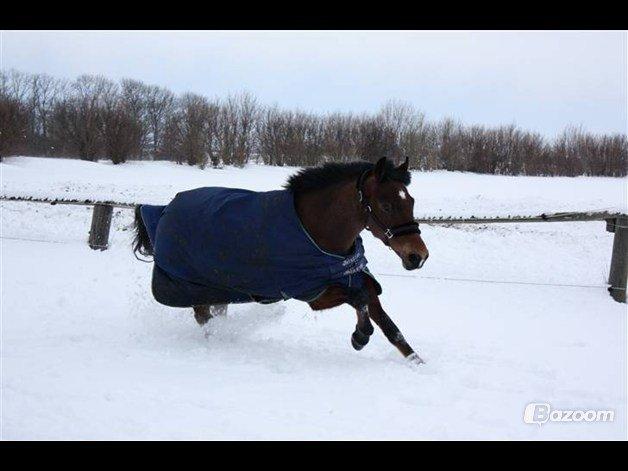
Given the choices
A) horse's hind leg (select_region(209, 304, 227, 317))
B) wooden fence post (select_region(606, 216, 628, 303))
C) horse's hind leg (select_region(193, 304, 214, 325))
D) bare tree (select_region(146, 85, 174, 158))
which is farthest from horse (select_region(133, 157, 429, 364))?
bare tree (select_region(146, 85, 174, 158))

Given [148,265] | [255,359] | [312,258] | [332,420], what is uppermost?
[312,258]

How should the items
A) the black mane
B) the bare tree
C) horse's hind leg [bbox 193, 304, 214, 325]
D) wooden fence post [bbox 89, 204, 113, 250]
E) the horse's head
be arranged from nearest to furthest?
the horse's head → the black mane → horse's hind leg [bbox 193, 304, 214, 325] → wooden fence post [bbox 89, 204, 113, 250] → the bare tree

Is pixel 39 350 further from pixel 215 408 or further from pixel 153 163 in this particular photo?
pixel 153 163

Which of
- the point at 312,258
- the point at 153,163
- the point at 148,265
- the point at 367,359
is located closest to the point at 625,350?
the point at 367,359

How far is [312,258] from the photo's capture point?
4.19 metres

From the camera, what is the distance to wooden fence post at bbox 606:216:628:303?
6.80 m

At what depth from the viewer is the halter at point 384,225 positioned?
4070mm

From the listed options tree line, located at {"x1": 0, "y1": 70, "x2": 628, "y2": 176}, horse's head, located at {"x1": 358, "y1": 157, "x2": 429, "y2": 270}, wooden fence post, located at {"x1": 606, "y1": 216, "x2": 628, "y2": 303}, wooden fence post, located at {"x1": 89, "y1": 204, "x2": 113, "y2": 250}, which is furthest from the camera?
tree line, located at {"x1": 0, "y1": 70, "x2": 628, "y2": 176}

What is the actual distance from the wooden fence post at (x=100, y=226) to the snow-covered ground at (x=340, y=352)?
524 mm

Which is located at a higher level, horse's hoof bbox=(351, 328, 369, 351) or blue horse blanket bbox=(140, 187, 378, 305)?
blue horse blanket bbox=(140, 187, 378, 305)

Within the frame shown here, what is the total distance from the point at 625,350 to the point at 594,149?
65.6 feet

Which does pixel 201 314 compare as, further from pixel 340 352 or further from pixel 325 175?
pixel 325 175

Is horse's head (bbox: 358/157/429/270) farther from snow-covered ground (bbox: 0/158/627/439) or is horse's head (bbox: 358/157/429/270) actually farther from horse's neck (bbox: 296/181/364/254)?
snow-covered ground (bbox: 0/158/627/439)

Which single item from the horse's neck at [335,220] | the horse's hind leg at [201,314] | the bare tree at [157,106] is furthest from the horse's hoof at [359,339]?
the bare tree at [157,106]
